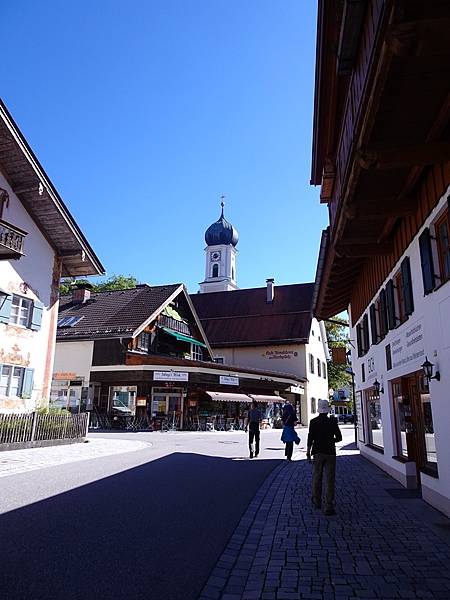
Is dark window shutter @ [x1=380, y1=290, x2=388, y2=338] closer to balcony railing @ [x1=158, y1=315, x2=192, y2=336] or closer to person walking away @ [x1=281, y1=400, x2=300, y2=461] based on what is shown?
person walking away @ [x1=281, y1=400, x2=300, y2=461]

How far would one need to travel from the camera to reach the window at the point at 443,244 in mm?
7027

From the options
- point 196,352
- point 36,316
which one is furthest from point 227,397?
point 36,316

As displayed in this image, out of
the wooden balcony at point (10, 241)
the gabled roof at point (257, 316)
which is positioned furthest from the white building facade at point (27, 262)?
the gabled roof at point (257, 316)

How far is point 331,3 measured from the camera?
634 centimetres

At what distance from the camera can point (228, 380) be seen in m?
31.5

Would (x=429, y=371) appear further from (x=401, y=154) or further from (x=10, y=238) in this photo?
(x=10, y=238)

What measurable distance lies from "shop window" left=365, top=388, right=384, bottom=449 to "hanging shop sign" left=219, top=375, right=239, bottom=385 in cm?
1629

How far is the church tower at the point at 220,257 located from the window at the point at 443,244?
76766mm

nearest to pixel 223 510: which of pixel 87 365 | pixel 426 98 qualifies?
pixel 426 98

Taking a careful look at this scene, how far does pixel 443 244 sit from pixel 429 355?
1815 mm

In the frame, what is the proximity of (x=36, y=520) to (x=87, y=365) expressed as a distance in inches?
922

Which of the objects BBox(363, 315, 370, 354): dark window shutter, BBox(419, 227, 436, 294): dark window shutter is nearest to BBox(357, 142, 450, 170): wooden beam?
BBox(419, 227, 436, 294): dark window shutter

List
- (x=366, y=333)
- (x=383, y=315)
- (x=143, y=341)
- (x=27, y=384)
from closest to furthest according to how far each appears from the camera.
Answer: (x=383, y=315), (x=366, y=333), (x=27, y=384), (x=143, y=341)

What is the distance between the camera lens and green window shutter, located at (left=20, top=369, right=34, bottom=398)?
60.5ft
